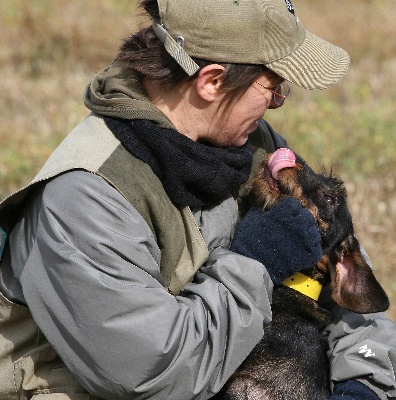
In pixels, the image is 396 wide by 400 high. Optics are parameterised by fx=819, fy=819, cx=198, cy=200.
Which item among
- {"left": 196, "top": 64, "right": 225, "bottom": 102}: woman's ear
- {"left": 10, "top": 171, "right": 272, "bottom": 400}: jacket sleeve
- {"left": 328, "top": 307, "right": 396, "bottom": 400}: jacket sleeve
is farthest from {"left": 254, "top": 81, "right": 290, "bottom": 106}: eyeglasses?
{"left": 328, "top": 307, "right": 396, "bottom": 400}: jacket sleeve

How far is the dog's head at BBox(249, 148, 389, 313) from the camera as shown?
354 cm

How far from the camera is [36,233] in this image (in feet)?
9.72

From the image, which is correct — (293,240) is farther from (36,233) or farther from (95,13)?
(95,13)

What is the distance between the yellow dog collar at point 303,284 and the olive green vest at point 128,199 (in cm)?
60

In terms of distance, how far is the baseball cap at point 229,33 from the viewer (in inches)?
122

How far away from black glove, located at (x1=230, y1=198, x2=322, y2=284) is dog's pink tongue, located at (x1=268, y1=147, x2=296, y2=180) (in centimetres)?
26

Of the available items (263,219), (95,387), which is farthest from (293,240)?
(95,387)

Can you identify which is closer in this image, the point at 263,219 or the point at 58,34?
the point at 263,219

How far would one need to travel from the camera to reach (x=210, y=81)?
10.5ft

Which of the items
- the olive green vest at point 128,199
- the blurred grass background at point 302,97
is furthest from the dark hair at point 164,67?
the blurred grass background at point 302,97

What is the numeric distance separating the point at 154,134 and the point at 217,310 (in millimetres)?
694

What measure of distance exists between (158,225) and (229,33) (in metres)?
0.78

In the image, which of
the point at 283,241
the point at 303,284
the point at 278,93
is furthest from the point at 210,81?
the point at 303,284

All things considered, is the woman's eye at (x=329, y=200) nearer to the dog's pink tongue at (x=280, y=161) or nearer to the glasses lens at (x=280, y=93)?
the dog's pink tongue at (x=280, y=161)
